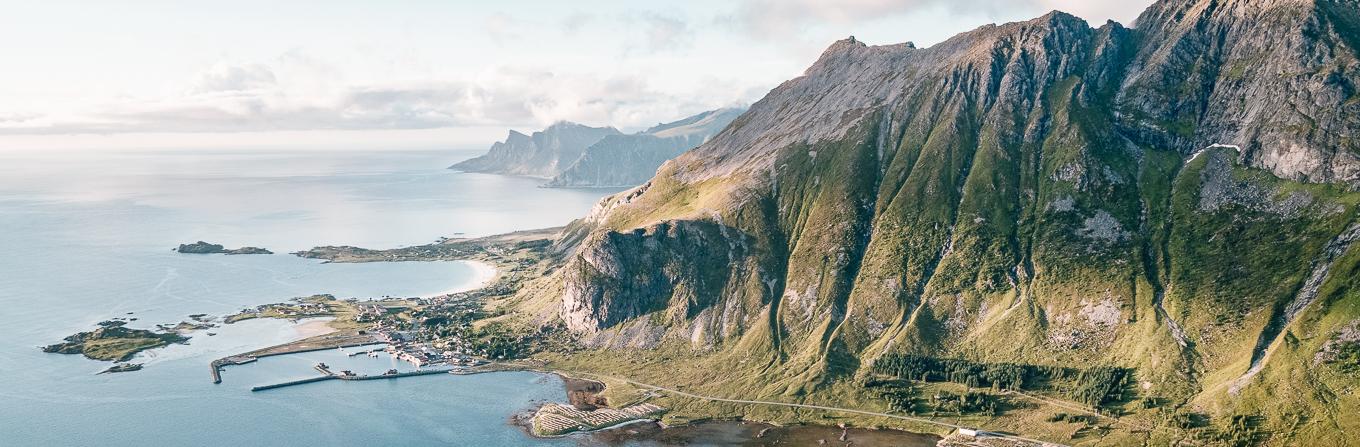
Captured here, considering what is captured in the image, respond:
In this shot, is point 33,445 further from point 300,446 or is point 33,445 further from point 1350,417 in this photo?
point 1350,417

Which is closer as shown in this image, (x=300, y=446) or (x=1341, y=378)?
(x=1341, y=378)

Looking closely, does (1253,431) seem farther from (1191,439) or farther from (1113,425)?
(1113,425)

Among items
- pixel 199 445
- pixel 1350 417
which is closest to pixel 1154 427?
pixel 1350 417

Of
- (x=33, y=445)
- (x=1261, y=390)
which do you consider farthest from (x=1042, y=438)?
(x=33, y=445)

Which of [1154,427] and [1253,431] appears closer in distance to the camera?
[1253,431]

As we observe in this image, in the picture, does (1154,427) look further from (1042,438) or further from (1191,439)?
(1042,438)

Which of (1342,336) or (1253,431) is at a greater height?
(1342,336)

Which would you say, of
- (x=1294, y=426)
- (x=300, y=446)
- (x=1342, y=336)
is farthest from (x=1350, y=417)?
(x=300, y=446)
